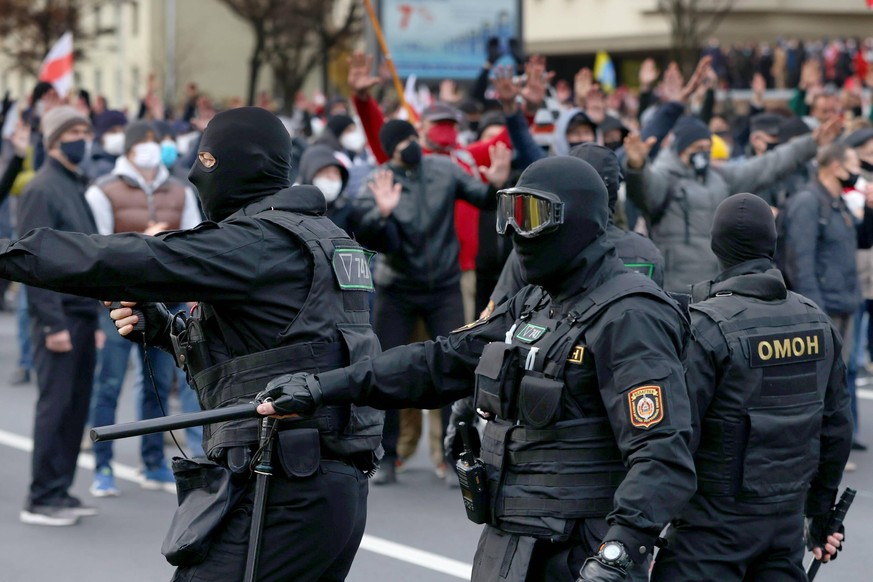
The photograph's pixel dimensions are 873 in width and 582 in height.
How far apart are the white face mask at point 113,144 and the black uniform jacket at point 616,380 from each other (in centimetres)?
861

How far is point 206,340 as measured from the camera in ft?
14.6

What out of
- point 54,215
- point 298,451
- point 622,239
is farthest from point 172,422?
point 54,215

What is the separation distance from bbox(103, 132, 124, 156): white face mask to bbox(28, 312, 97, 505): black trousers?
4587 mm

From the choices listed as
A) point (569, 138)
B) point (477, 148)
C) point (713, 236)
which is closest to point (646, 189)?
point (569, 138)

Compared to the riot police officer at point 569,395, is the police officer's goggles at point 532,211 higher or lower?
higher

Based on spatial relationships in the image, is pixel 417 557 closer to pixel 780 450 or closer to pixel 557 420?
pixel 780 450

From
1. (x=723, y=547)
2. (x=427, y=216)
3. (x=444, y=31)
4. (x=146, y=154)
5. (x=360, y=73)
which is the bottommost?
(x=723, y=547)

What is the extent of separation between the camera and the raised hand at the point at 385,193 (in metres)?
8.45

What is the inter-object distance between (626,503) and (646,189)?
5.27m

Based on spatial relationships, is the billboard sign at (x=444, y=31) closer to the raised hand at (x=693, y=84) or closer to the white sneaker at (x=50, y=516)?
the raised hand at (x=693, y=84)

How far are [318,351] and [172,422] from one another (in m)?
0.64

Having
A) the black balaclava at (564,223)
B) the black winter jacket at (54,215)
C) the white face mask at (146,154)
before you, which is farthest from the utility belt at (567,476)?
the white face mask at (146,154)

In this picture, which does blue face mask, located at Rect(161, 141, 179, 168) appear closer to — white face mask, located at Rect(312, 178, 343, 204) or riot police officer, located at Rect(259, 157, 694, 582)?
white face mask, located at Rect(312, 178, 343, 204)

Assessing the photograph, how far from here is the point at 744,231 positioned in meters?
5.21
